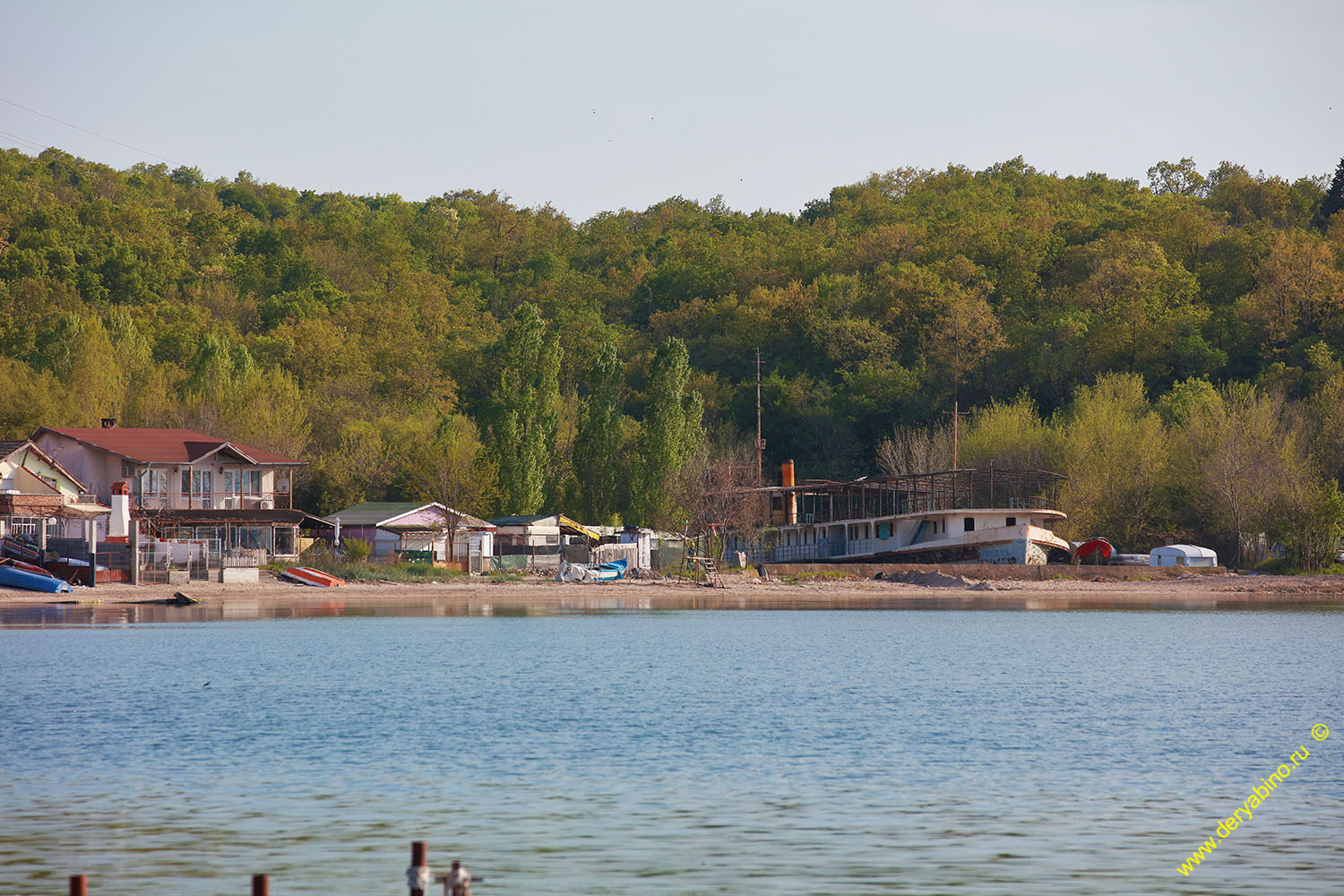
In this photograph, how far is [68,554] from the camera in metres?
54.6

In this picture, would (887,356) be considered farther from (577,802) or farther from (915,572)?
(577,802)

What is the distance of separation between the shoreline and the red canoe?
61 centimetres

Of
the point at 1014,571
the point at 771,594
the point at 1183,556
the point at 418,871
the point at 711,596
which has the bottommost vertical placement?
the point at 771,594

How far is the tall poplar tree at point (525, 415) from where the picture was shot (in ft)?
241

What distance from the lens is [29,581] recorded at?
172 feet

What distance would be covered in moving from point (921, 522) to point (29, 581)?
44987mm

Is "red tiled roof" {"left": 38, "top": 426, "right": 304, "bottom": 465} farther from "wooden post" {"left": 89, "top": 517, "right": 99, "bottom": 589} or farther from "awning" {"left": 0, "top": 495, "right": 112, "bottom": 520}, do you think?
"wooden post" {"left": 89, "top": 517, "right": 99, "bottom": 589}

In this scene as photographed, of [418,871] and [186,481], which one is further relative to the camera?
[186,481]

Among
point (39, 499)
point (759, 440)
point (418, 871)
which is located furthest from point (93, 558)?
point (418, 871)

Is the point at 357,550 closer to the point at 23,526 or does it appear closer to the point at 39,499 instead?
the point at 39,499

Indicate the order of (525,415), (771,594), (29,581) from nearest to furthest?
(29,581) < (771,594) < (525,415)

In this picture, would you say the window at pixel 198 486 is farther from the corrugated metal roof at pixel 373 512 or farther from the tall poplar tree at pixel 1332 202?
the tall poplar tree at pixel 1332 202

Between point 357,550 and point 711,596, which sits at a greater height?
point 357,550

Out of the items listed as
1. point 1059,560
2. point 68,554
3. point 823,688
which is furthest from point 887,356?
point 823,688
